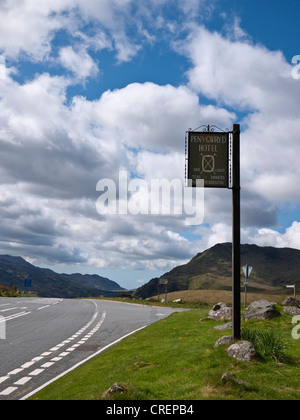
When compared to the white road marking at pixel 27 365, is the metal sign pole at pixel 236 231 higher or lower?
higher

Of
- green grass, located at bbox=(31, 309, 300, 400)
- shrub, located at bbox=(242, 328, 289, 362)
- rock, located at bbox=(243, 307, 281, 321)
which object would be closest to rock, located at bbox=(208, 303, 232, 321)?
rock, located at bbox=(243, 307, 281, 321)

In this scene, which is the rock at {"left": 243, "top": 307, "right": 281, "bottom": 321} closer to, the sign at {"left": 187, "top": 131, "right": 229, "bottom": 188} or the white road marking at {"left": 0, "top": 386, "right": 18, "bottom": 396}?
the sign at {"left": 187, "top": 131, "right": 229, "bottom": 188}

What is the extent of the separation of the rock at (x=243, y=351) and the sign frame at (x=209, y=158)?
531 cm

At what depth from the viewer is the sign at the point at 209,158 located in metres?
13.7

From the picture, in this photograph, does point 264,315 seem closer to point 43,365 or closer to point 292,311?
point 292,311

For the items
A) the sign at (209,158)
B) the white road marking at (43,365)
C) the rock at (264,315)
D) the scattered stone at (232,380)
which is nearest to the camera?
the scattered stone at (232,380)

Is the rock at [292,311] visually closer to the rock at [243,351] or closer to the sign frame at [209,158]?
the sign frame at [209,158]

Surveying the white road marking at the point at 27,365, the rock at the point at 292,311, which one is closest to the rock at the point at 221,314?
the rock at the point at 292,311

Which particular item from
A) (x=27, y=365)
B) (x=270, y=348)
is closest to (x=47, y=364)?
(x=27, y=365)

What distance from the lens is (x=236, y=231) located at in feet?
44.4

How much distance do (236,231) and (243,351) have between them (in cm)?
431

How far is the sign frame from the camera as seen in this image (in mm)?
13727
